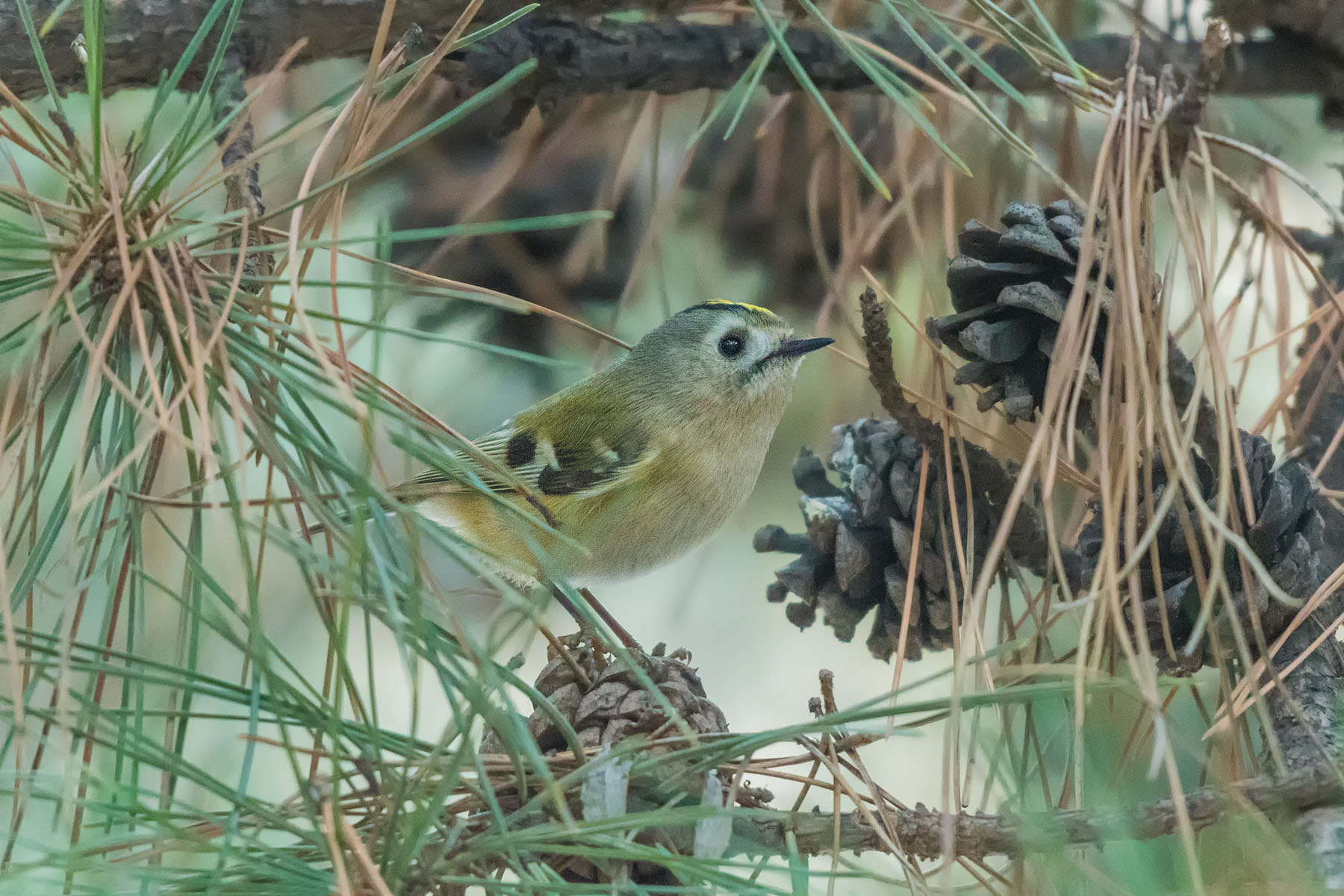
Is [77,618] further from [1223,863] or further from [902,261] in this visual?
[902,261]

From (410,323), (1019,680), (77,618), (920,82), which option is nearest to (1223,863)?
(1019,680)

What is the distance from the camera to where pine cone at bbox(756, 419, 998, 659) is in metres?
0.93

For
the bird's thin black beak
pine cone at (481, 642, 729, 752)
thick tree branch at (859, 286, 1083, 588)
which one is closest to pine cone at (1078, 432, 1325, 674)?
thick tree branch at (859, 286, 1083, 588)

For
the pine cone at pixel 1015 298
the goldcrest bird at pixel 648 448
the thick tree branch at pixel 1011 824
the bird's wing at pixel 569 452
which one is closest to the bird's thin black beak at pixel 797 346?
the goldcrest bird at pixel 648 448

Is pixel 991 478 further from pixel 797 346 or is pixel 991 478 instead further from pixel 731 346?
pixel 731 346

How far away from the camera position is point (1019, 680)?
0.85m

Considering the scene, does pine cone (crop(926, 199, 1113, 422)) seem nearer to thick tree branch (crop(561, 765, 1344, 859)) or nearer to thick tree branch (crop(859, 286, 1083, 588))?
thick tree branch (crop(859, 286, 1083, 588))

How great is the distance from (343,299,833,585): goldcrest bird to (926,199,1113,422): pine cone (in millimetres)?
377

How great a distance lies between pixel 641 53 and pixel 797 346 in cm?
36

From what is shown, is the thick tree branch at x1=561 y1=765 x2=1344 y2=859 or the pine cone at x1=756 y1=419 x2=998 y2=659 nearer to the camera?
the thick tree branch at x1=561 y1=765 x2=1344 y2=859

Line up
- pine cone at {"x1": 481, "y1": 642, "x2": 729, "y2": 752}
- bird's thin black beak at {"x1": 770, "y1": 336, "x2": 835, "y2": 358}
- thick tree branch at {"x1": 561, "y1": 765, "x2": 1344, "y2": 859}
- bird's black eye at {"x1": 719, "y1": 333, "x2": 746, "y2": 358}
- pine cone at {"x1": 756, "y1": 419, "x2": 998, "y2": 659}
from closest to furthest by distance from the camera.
Answer: thick tree branch at {"x1": 561, "y1": 765, "x2": 1344, "y2": 859} → pine cone at {"x1": 481, "y1": 642, "x2": 729, "y2": 752} → pine cone at {"x1": 756, "y1": 419, "x2": 998, "y2": 659} → bird's thin black beak at {"x1": 770, "y1": 336, "x2": 835, "y2": 358} → bird's black eye at {"x1": 719, "y1": 333, "x2": 746, "y2": 358}

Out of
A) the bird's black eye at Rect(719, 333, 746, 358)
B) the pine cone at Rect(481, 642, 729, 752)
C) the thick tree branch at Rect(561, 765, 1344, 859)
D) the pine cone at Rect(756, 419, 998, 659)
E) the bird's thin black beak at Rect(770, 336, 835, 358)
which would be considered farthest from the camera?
the bird's black eye at Rect(719, 333, 746, 358)

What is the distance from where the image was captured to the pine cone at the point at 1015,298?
0.79 meters

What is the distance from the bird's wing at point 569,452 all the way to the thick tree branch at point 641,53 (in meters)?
0.40
